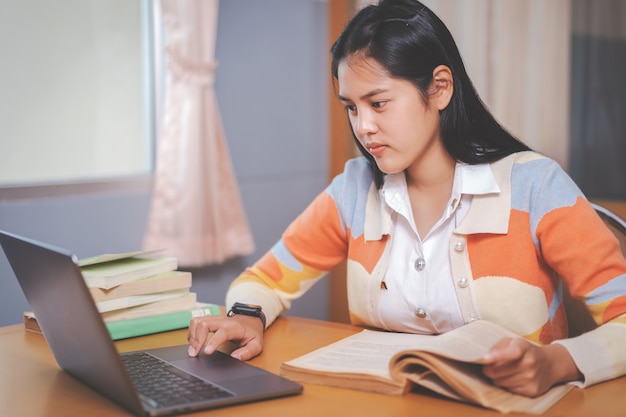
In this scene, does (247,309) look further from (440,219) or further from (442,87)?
(442,87)

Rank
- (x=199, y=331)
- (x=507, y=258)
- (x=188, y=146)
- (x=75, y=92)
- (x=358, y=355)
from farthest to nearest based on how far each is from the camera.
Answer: (x=188, y=146), (x=75, y=92), (x=507, y=258), (x=199, y=331), (x=358, y=355)

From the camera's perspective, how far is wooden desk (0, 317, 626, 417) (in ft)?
3.27

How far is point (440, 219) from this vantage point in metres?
1.49

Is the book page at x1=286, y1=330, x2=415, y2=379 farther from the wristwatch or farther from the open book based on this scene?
the wristwatch

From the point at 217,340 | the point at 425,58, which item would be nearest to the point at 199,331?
the point at 217,340

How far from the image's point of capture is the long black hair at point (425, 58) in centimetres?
143

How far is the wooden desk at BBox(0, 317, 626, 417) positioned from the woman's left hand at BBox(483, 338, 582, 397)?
0.12 feet

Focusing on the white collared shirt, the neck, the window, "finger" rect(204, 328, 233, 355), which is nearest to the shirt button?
the white collared shirt

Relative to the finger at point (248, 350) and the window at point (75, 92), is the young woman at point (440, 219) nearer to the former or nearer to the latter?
the finger at point (248, 350)

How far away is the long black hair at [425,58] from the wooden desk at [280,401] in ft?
1.70

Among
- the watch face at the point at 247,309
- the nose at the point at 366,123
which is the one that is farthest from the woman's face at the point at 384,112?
the watch face at the point at 247,309

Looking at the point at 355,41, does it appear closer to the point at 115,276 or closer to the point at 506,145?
the point at 506,145

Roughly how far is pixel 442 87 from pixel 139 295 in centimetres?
69

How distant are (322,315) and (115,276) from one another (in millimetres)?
2073
